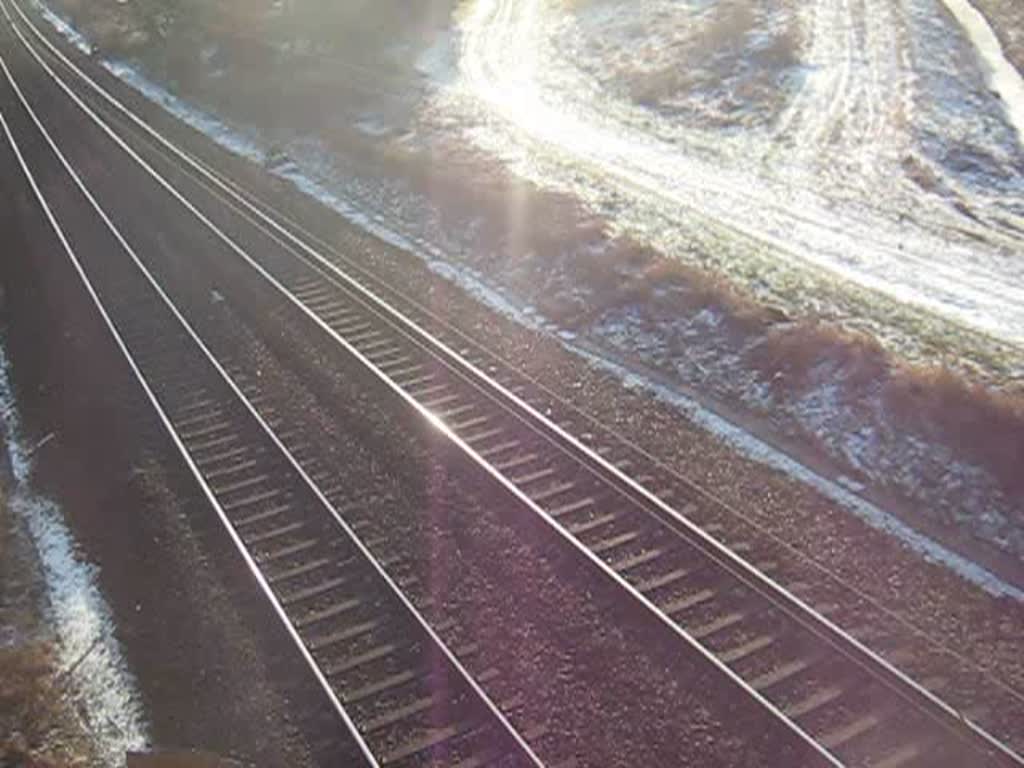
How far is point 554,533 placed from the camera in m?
12.1

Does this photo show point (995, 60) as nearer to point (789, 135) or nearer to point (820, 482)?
point (789, 135)

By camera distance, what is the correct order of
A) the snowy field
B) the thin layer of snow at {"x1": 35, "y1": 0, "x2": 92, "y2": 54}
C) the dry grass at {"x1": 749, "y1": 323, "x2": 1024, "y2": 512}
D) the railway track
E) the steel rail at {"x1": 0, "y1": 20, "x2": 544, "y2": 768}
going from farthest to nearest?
the thin layer of snow at {"x1": 35, "y1": 0, "x2": 92, "y2": 54} < the snowy field < the dry grass at {"x1": 749, "y1": 323, "x2": 1024, "y2": 512} < the steel rail at {"x1": 0, "y1": 20, "x2": 544, "y2": 768} < the railway track

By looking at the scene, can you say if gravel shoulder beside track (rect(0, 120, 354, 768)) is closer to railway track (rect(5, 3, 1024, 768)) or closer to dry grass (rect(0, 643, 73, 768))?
railway track (rect(5, 3, 1024, 768))

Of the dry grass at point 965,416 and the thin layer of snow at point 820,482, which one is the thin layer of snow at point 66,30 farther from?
the dry grass at point 965,416

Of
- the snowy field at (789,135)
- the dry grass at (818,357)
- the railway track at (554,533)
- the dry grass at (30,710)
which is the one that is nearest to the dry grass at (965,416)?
the dry grass at (818,357)

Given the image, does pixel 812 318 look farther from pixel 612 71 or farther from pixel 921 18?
pixel 921 18

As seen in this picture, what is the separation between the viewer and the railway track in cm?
936

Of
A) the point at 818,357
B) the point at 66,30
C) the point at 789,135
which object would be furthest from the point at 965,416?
the point at 66,30

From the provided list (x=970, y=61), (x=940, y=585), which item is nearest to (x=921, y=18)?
(x=970, y=61)

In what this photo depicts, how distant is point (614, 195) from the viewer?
2434 cm

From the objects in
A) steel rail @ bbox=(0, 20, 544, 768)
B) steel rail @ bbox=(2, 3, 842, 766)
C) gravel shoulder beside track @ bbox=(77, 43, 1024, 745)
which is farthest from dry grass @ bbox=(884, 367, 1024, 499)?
steel rail @ bbox=(0, 20, 544, 768)

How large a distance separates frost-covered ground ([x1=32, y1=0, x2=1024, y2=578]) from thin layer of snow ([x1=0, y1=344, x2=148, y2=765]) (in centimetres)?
841

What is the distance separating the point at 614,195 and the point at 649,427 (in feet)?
35.2

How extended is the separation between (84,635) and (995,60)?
35122mm
